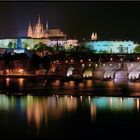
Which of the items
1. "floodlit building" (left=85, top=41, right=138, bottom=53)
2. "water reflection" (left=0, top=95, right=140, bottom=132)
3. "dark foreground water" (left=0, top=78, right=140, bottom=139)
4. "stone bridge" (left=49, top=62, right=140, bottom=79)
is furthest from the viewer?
"floodlit building" (left=85, top=41, right=138, bottom=53)

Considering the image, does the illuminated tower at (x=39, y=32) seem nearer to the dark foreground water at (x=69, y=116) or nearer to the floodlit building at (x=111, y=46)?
the floodlit building at (x=111, y=46)

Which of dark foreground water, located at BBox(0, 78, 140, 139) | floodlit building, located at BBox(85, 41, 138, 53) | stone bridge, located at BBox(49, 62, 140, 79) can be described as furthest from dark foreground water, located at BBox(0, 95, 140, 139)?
floodlit building, located at BBox(85, 41, 138, 53)

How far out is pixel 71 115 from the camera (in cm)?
848

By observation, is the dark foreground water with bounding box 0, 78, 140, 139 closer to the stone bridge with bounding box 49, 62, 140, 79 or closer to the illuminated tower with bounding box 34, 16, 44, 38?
the stone bridge with bounding box 49, 62, 140, 79

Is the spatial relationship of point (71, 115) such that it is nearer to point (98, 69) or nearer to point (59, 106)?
point (59, 106)

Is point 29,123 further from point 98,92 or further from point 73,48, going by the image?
point 73,48

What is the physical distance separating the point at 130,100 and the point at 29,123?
126 inches

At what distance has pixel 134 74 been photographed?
19625 millimetres

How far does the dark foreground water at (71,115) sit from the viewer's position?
6.98 meters

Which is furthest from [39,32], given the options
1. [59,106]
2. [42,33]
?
[59,106]

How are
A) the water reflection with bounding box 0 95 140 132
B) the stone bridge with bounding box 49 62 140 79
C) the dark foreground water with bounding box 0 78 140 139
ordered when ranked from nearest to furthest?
the dark foreground water with bounding box 0 78 140 139
the water reflection with bounding box 0 95 140 132
the stone bridge with bounding box 49 62 140 79

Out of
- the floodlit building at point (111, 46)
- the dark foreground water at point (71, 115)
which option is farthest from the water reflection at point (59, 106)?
the floodlit building at point (111, 46)

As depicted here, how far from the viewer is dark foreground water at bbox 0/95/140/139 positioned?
7.01 m

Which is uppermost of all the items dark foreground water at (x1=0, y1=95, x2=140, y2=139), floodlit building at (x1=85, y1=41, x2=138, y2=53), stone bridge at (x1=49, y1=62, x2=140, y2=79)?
floodlit building at (x1=85, y1=41, x2=138, y2=53)
